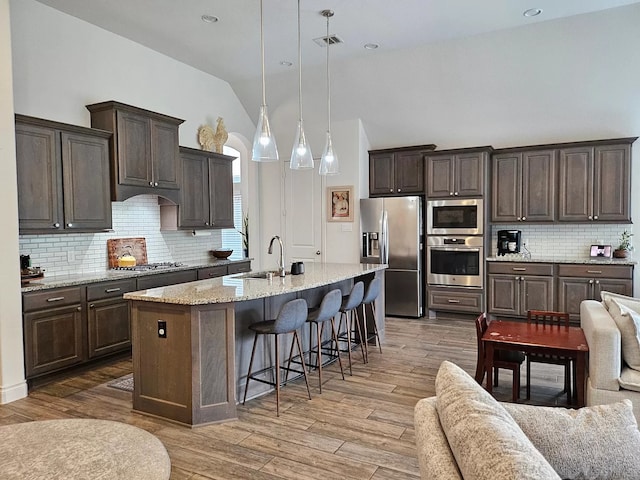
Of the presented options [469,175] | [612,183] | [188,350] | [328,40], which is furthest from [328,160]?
[612,183]

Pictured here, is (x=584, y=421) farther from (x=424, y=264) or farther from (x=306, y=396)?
(x=424, y=264)

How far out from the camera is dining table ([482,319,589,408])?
10.4 feet

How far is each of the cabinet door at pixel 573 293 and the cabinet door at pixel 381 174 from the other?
276cm

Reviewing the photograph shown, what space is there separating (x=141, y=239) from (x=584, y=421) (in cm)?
514

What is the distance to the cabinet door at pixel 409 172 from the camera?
703 cm

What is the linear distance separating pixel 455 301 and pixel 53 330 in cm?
503

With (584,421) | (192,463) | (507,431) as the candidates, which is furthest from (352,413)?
(507,431)

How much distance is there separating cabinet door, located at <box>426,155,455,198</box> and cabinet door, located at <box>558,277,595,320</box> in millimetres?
1911

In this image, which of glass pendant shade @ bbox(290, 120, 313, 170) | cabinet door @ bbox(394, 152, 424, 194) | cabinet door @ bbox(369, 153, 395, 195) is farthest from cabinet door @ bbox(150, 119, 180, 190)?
cabinet door @ bbox(394, 152, 424, 194)

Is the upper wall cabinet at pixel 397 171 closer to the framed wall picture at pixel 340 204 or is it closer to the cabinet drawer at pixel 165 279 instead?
the framed wall picture at pixel 340 204

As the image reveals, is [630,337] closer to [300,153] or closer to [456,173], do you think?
[300,153]

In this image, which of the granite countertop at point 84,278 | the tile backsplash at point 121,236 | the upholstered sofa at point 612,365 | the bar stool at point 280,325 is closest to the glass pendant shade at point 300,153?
the bar stool at point 280,325

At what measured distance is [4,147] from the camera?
3.69 meters

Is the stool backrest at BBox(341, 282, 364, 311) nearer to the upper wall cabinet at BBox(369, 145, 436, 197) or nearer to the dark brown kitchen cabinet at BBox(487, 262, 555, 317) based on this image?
the dark brown kitchen cabinet at BBox(487, 262, 555, 317)
